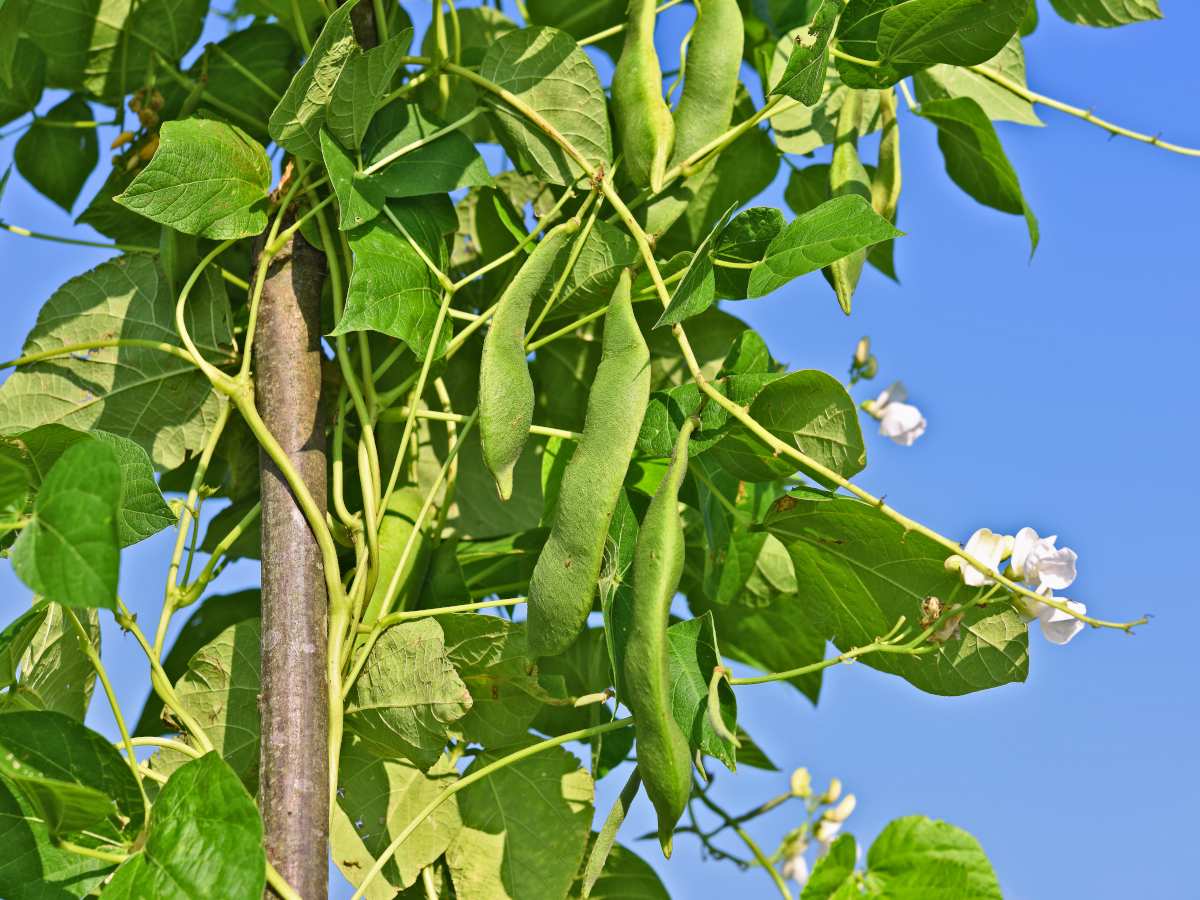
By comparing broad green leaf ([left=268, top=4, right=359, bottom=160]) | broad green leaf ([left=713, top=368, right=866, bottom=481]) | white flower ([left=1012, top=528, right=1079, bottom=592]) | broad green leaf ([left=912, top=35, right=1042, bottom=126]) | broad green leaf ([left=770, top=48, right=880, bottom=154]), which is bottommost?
white flower ([left=1012, top=528, right=1079, bottom=592])

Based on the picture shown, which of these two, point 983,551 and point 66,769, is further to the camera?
point 983,551

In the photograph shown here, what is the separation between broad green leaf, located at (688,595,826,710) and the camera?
4.17 feet

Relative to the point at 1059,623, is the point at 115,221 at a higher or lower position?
higher

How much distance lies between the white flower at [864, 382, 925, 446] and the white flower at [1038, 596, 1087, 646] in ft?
1.55

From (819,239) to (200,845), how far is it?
1.82 feet

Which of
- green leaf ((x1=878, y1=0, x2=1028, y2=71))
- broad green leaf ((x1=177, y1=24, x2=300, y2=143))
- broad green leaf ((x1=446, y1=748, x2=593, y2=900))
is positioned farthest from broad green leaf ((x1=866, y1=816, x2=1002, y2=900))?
broad green leaf ((x1=177, y1=24, x2=300, y2=143))

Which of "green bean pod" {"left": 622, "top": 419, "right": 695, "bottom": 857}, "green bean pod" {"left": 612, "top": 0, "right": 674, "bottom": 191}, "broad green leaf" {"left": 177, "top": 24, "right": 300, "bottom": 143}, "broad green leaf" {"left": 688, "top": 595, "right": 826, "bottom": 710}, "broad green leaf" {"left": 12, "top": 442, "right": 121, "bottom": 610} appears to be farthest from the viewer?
"broad green leaf" {"left": 688, "top": 595, "right": 826, "bottom": 710}

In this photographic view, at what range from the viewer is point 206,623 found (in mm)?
1165

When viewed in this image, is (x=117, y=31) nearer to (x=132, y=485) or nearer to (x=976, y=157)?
(x=132, y=485)

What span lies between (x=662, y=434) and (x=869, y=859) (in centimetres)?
37

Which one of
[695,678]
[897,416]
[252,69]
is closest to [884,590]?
[695,678]

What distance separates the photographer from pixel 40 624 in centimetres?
91

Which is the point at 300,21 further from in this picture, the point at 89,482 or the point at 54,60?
the point at 89,482

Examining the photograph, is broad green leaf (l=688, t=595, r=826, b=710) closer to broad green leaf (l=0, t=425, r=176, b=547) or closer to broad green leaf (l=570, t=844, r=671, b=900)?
broad green leaf (l=570, t=844, r=671, b=900)
